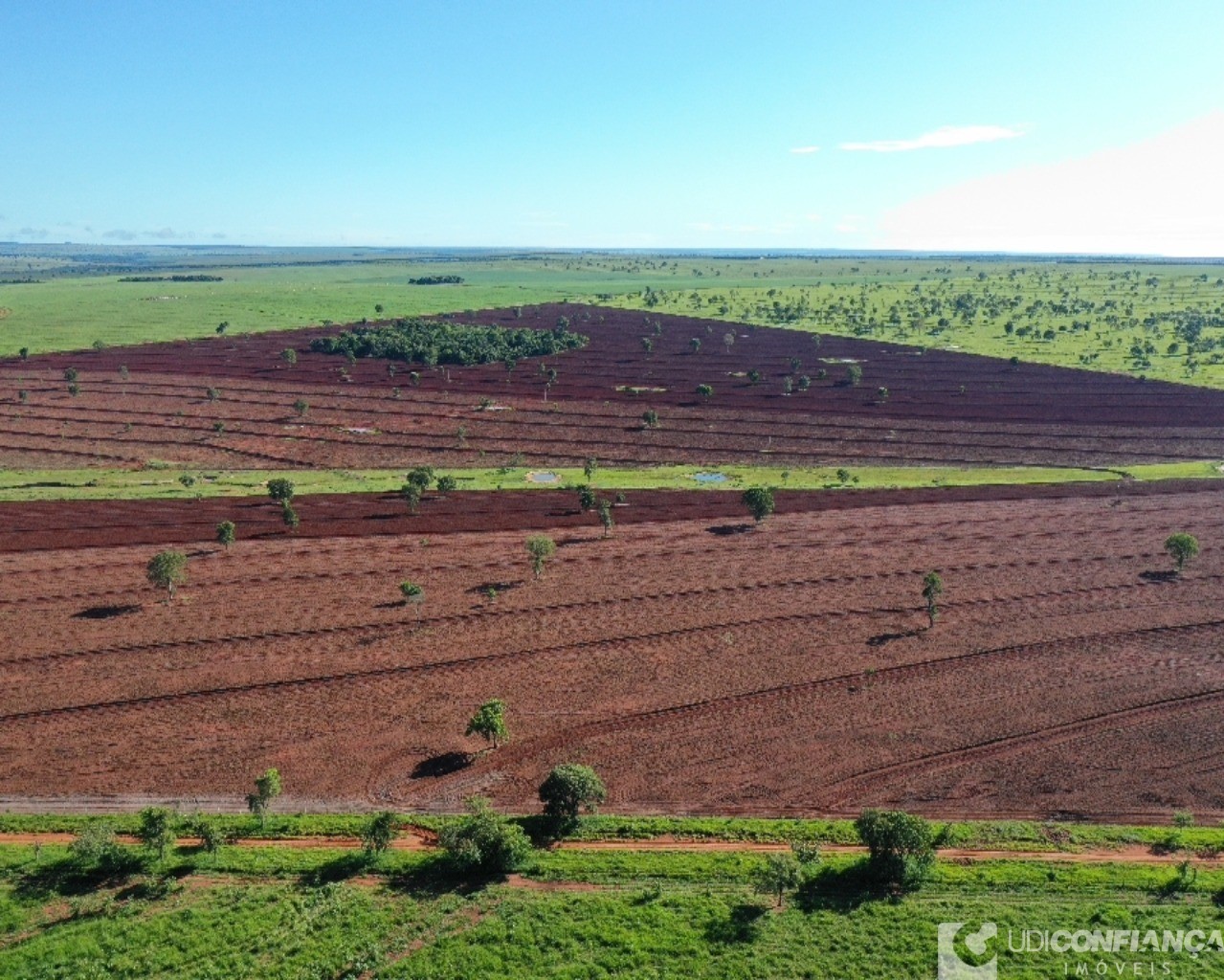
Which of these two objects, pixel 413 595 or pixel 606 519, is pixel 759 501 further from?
pixel 413 595

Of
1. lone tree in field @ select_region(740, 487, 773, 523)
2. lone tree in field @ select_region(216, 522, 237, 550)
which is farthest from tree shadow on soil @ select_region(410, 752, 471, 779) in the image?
lone tree in field @ select_region(740, 487, 773, 523)

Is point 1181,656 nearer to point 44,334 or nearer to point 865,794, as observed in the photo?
point 865,794

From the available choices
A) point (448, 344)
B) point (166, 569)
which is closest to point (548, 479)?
point (166, 569)

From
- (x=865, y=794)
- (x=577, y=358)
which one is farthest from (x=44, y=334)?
(x=865, y=794)

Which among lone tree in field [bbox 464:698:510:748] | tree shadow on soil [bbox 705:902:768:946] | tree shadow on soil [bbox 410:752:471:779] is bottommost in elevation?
tree shadow on soil [bbox 705:902:768:946]

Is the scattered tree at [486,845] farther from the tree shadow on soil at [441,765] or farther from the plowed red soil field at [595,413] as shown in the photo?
the plowed red soil field at [595,413]

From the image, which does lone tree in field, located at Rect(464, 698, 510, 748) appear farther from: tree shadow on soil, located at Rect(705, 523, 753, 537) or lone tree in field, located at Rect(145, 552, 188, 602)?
tree shadow on soil, located at Rect(705, 523, 753, 537)
